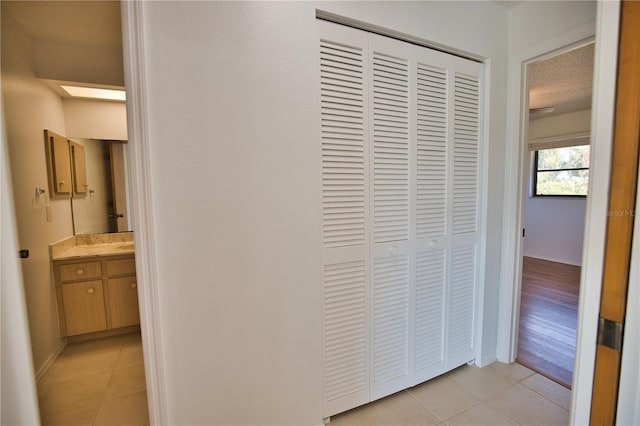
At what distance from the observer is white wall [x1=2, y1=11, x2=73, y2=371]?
1.76 meters

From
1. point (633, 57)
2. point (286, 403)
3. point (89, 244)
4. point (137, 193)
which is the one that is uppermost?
point (633, 57)

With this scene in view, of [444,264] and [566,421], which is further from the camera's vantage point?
[444,264]

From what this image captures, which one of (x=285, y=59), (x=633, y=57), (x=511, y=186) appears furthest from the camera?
(x=511, y=186)

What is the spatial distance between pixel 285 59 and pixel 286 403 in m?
1.69

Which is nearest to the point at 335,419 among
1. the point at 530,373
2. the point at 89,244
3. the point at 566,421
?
the point at 566,421

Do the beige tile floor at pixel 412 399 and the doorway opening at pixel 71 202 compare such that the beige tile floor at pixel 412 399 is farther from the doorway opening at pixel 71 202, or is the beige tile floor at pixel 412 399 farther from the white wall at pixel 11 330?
the white wall at pixel 11 330

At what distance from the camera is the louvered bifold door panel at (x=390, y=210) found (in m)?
1.57

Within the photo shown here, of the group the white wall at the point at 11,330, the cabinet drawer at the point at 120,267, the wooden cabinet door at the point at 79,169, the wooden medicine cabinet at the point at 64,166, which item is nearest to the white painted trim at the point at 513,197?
the white wall at the point at 11,330

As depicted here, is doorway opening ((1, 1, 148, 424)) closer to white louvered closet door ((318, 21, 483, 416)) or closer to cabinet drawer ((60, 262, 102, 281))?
cabinet drawer ((60, 262, 102, 281))

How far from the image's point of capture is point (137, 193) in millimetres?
1099

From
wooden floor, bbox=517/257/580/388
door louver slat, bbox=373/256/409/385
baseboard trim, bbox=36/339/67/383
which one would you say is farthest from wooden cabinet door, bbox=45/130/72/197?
wooden floor, bbox=517/257/580/388

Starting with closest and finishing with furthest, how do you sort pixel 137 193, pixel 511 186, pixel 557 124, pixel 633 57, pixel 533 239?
pixel 633 57 < pixel 137 193 < pixel 511 186 < pixel 557 124 < pixel 533 239

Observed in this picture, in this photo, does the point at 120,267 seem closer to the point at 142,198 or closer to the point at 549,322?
the point at 142,198

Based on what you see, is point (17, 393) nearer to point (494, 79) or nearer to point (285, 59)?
point (285, 59)
